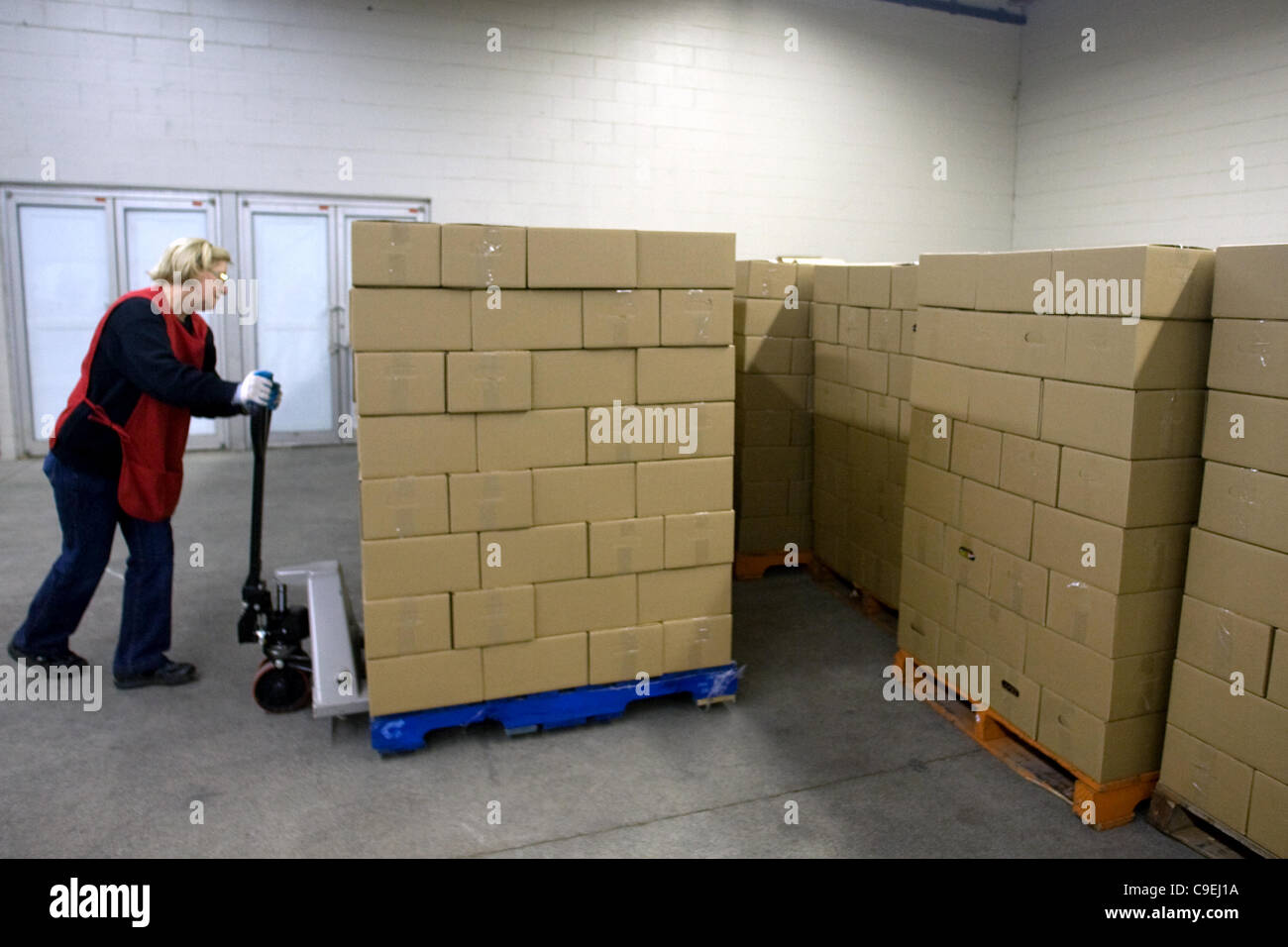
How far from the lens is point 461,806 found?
9.95 feet

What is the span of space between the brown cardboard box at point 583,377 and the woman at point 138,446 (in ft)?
3.57

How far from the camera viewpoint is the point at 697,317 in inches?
135

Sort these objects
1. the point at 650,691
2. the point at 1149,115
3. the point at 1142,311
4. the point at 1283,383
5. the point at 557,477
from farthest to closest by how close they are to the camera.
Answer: the point at 1149,115 → the point at 650,691 → the point at 557,477 → the point at 1142,311 → the point at 1283,383

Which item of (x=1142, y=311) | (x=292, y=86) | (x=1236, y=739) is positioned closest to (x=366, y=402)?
(x=1142, y=311)

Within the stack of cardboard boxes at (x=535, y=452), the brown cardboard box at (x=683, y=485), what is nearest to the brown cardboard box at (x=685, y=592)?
the stack of cardboard boxes at (x=535, y=452)

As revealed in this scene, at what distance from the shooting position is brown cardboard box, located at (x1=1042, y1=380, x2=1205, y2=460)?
2.76 meters

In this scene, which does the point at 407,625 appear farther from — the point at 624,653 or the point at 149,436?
the point at 149,436

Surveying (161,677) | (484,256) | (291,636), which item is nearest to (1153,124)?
(484,256)

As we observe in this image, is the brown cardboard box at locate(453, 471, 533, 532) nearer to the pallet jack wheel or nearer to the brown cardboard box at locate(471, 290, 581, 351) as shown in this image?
the brown cardboard box at locate(471, 290, 581, 351)

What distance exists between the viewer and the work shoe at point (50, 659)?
13.0ft

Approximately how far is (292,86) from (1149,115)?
865 cm

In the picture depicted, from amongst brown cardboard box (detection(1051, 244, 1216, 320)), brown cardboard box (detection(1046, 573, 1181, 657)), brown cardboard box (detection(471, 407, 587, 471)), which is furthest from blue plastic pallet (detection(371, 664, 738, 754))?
brown cardboard box (detection(1051, 244, 1216, 320))

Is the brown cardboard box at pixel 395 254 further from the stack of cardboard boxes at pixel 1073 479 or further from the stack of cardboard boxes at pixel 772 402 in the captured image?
the stack of cardboard boxes at pixel 772 402

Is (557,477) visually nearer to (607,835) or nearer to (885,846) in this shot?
(607,835)
